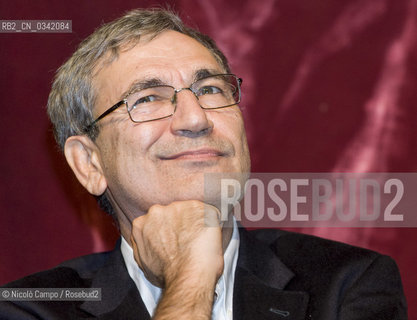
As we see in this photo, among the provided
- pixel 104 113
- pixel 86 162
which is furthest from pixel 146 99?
pixel 86 162

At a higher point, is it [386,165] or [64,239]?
[386,165]

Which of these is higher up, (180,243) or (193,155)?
(193,155)

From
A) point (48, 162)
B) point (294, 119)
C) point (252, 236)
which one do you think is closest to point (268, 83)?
point (294, 119)

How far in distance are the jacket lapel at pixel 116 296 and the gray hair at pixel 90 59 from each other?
0.49 meters

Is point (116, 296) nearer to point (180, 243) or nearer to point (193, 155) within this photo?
point (180, 243)

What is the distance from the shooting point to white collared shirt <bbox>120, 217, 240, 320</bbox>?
2.04 meters

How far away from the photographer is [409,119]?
261 cm

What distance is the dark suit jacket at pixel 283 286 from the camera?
1.96m

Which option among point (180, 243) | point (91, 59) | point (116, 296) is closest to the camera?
point (180, 243)

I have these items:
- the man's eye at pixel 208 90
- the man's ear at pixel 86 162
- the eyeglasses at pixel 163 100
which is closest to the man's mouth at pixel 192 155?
the eyeglasses at pixel 163 100

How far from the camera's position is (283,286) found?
6.81ft

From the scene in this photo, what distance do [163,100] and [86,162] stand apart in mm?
433

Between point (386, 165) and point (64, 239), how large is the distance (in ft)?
4.81

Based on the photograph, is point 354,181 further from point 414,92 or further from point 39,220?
point 39,220
